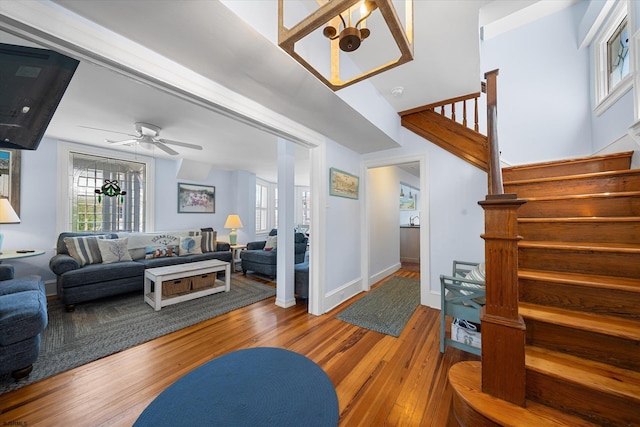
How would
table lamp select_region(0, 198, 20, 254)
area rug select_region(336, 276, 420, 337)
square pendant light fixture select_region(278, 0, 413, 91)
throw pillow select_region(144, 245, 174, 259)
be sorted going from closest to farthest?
square pendant light fixture select_region(278, 0, 413, 91), area rug select_region(336, 276, 420, 337), table lamp select_region(0, 198, 20, 254), throw pillow select_region(144, 245, 174, 259)

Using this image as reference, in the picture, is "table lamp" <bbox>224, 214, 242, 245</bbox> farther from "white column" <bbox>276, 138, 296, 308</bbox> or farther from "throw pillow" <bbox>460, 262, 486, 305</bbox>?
"throw pillow" <bbox>460, 262, 486, 305</bbox>

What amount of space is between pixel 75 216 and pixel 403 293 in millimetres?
5495

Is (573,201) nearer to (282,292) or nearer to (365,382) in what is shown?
(365,382)

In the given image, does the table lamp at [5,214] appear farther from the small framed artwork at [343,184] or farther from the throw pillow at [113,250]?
the small framed artwork at [343,184]

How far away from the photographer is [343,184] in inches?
122

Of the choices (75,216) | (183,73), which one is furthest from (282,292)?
(75,216)

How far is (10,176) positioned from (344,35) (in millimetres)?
4902

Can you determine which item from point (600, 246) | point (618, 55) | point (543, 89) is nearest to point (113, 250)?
point (600, 246)

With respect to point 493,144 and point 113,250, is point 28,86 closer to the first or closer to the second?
point 493,144

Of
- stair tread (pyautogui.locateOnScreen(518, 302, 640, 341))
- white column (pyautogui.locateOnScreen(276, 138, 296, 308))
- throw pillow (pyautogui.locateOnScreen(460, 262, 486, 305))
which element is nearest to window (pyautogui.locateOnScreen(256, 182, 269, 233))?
white column (pyautogui.locateOnScreen(276, 138, 296, 308))

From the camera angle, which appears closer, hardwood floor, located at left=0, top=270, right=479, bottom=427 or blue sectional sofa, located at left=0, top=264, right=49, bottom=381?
hardwood floor, located at left=0, top=270, right=479, bottom=427

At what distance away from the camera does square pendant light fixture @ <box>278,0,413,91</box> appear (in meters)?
0.76

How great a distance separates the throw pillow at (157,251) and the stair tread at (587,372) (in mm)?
4797

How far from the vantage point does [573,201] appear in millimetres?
1728
